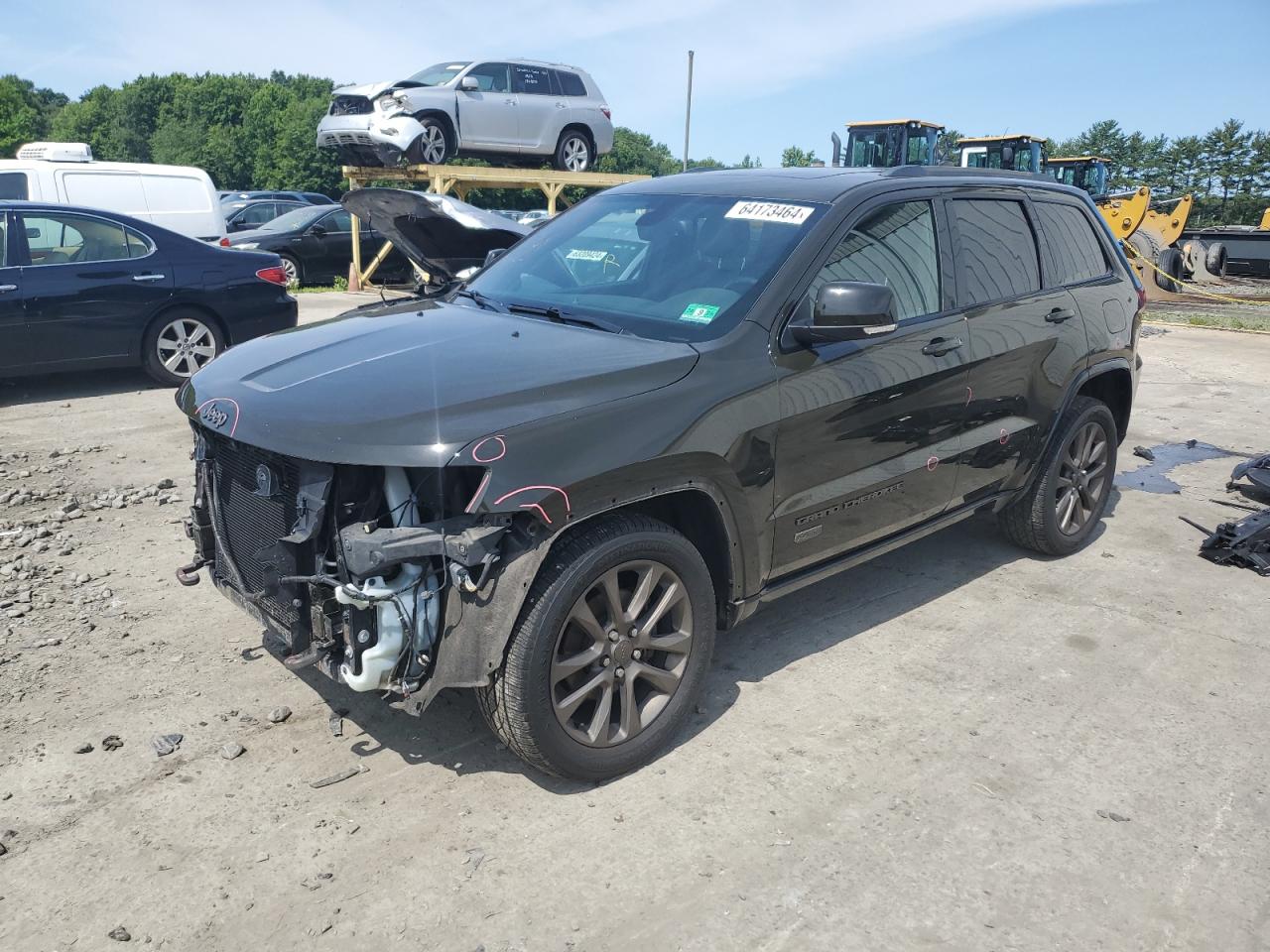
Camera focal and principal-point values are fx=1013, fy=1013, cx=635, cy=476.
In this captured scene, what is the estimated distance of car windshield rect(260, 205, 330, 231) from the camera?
58.5 feet

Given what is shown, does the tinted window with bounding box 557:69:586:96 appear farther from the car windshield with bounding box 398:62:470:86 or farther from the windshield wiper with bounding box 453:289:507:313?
the windshield wiper with bounding box 453:289:507:313

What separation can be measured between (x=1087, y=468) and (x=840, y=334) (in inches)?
103

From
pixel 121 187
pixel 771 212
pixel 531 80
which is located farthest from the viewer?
pixel 531 80

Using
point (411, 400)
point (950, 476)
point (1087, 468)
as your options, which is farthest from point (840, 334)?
point (1087, 468)

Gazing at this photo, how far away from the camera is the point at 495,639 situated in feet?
9.46

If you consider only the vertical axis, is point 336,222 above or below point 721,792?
above

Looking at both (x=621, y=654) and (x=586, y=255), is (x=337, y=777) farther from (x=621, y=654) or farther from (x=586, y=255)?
(x=586, y=255)

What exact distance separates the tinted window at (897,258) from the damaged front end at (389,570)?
1621mm

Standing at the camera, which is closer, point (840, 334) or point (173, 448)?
point (840, 334)

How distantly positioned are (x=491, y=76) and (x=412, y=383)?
49.0ft

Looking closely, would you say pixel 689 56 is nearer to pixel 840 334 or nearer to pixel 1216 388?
pixel 1216 388

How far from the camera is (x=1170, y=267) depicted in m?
21.2

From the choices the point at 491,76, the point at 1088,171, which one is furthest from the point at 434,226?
the point at 1088,171

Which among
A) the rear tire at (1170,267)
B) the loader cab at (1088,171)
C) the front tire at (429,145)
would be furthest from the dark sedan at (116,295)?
the rear tire at (1170,267)
